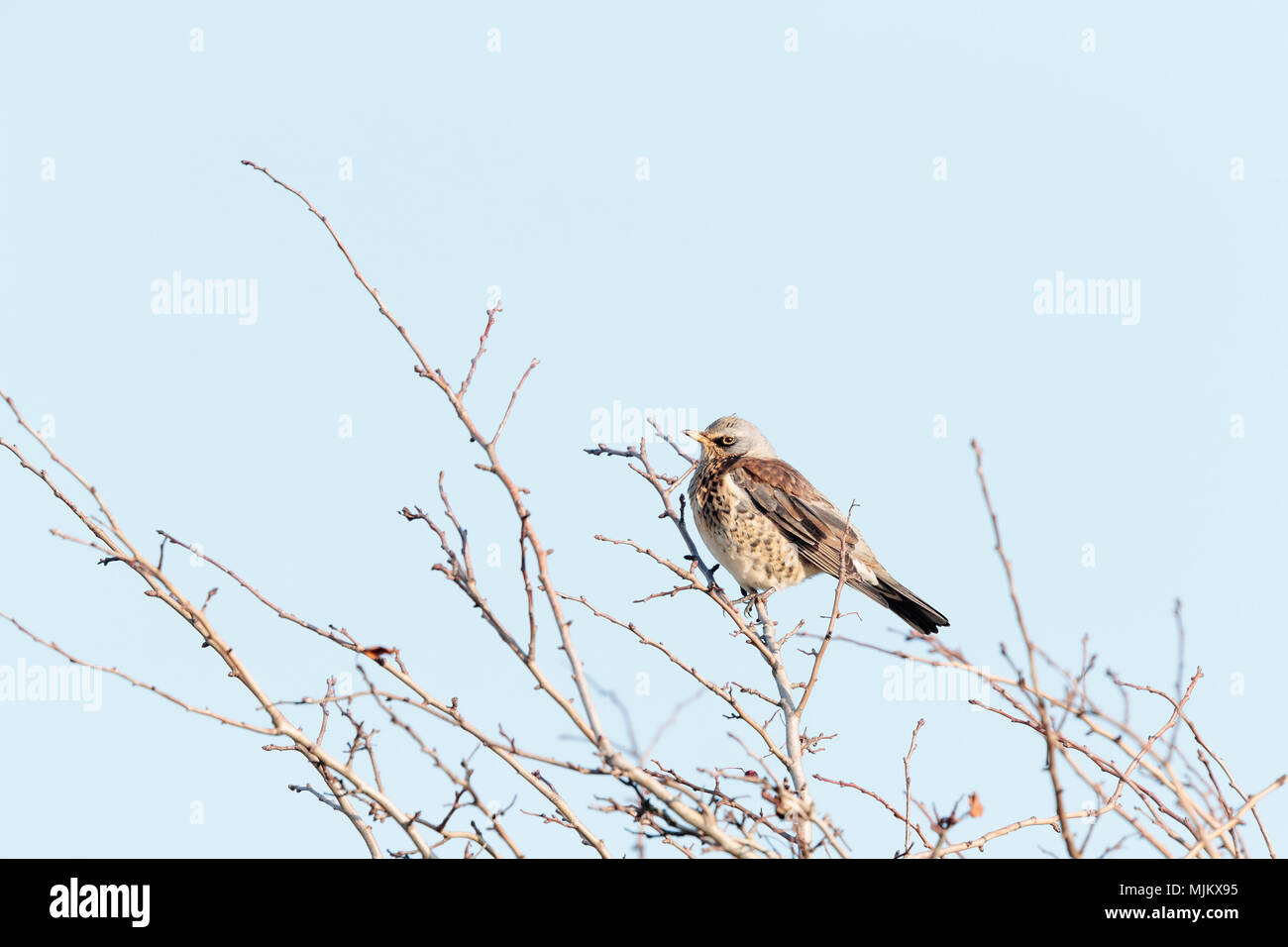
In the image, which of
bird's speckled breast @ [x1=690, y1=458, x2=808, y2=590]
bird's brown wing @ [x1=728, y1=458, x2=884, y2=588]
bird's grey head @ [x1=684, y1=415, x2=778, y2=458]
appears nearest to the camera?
bird's speckled breast @ [x1=690, y1=458, x2=808, y2=590]

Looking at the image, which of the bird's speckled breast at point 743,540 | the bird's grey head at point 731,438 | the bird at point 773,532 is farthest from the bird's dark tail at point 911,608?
the bird's grey head at point 731,438

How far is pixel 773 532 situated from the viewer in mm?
7352

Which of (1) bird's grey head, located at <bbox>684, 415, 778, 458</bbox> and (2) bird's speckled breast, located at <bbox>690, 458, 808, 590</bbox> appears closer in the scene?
(2) bird's speckled breast, located at <bbox>690, 458, 808, 590</bbox>

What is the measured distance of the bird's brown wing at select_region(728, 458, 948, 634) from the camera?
24.0 ft

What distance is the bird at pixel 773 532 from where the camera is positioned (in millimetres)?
7297

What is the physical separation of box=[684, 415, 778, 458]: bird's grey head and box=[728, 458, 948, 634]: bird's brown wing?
154 mm

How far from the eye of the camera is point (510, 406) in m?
3.68

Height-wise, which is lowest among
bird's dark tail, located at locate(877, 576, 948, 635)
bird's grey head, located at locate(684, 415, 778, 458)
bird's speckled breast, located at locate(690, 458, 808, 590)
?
bird's dark tail, located at locate(877, 576, 948, 635)

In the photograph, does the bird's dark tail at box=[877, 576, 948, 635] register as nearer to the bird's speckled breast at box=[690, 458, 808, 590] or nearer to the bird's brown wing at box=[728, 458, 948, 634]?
the bird's brown wing at box=[728, 458, 948, 634]

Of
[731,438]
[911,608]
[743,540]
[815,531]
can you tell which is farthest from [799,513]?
[911,608]

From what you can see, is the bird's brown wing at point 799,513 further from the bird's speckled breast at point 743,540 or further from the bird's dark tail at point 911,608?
the bird's dark tail at point 911,608

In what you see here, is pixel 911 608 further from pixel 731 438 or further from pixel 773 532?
pixel 731 438

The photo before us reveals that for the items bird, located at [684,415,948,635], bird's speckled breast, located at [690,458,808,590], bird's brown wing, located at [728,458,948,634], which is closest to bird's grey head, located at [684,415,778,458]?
bird, located at [684,415,948,635]

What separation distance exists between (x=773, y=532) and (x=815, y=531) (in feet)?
1.00
